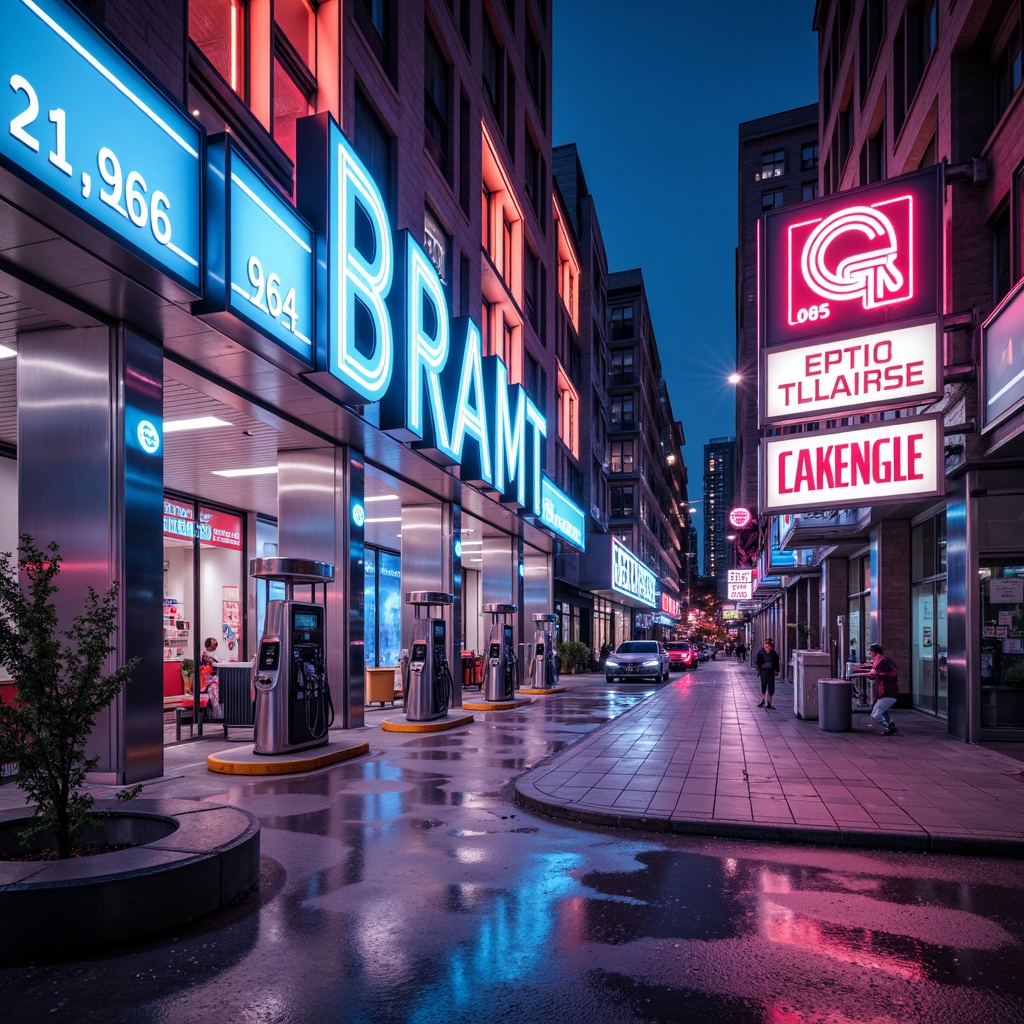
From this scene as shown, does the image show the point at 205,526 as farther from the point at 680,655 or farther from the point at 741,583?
the point at 741,583

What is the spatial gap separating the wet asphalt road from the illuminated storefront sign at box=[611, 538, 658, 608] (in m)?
33.1

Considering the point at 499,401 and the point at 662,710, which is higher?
the point at 499,401

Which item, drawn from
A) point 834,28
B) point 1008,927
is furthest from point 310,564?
point 834,28

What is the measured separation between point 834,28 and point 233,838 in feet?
106

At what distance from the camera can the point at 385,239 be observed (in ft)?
45.9

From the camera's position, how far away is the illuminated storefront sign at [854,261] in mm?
13312

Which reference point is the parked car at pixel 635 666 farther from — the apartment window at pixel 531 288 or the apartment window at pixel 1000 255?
the apartment window at pixel 1000 255

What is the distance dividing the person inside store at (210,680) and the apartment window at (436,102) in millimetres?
12331

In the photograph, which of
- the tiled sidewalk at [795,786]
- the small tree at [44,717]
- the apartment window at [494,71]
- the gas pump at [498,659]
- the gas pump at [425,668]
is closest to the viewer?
the small tree at [44,717]

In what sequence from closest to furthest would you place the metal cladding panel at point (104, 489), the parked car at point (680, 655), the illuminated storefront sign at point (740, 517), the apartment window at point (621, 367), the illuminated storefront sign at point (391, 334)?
1. the metal cladding panel at point (104, 489)
2. the illuminated storefront sign at point (391, 334)
3. the parked car at point (680, 655)
4. the illuminated storefront sign at point (740, 517)
5. the apartment window at point (621, 367)

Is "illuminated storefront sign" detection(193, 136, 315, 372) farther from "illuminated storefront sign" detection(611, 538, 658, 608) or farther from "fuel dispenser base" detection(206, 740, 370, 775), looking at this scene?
"illuminated storefront sign" detection(611, 538, 658, 608)

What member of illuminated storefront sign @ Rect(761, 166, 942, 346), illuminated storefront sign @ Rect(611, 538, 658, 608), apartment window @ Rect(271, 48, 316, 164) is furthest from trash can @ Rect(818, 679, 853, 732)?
illuminated storefront sign @ Rect(611, 538, 658, 608)

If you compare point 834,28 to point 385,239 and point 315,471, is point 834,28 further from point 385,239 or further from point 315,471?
point 315,471

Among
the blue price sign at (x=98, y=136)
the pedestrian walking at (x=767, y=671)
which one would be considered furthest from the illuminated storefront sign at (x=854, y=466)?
the blue price sign at (x=98, y=136)
